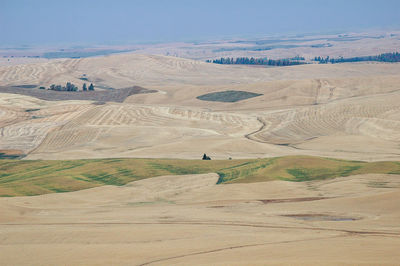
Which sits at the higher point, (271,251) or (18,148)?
(271,251)

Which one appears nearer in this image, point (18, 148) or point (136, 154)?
point (136, 154)

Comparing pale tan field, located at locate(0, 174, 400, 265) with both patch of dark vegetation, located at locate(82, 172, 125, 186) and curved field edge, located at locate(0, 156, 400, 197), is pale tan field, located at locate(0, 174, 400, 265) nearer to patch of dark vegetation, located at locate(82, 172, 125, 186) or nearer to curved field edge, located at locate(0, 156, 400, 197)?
curved field edge, located at locate(0, 156, 400, 197)

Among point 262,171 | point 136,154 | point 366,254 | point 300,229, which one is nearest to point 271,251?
point 366,254

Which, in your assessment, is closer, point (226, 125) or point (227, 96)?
point (226, 125)

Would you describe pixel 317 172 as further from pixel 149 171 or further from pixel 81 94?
pixel 81 94

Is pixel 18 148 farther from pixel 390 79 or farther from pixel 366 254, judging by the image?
pixel 390 79

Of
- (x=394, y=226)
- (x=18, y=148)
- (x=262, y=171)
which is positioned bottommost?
(x=18, y=148)

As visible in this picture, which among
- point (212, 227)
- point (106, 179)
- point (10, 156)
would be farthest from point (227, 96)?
point (212, 227)

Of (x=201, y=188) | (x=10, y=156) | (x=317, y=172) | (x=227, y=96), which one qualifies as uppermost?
(x=317, y=172)
